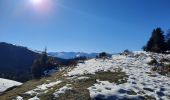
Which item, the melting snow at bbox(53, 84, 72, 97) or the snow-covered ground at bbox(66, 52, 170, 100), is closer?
the snow-covered ground at bbox(66, 52, 170, 100)

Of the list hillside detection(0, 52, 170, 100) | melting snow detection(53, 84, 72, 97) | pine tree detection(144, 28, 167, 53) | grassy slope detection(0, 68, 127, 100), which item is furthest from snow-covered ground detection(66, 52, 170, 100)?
pine tree detection(144, 28, 167, 53)

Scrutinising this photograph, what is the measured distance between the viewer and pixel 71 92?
23.4 m

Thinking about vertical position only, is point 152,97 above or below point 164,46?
below

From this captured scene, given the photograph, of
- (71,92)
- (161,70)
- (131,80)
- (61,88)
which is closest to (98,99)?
(71,92)

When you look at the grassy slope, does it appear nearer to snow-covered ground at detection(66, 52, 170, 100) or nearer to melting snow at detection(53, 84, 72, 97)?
melting snow at detection(53, 84, 72, 97)

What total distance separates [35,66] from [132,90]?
54.9 metres

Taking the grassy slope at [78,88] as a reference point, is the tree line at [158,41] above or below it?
above

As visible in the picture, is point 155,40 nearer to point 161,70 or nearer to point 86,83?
point 161,70

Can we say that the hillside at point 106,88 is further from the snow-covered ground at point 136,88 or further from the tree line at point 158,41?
the tree line at point 158,41

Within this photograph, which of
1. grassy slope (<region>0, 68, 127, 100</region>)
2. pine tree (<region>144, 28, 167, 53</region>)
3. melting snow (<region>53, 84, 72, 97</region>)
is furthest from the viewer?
pine tree (<region>144, 28, 167, 53</region>)

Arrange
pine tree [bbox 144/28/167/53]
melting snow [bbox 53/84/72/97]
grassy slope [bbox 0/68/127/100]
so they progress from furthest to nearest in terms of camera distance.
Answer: pine tree [bbox 144/28/167/53] < melting snow [bbox 53/84/72/97] < grassy slope [bbox 0/68/127/100]

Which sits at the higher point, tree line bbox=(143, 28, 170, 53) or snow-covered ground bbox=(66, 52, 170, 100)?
tree line bbox=(143, 28, 170, 53)

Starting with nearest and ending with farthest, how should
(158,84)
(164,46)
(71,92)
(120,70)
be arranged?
(71,92) → (158,84) → (120,70) → (164,46)

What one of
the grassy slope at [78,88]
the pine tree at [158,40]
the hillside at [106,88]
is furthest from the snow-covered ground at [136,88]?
the pine tree at [158,40]
